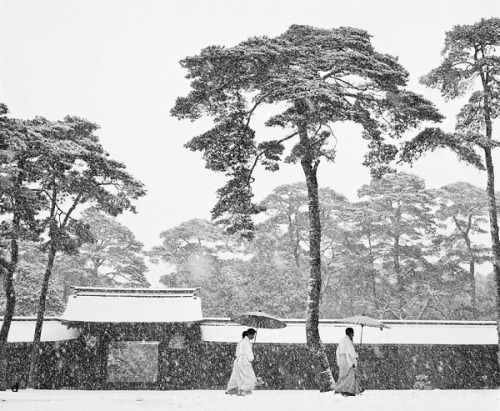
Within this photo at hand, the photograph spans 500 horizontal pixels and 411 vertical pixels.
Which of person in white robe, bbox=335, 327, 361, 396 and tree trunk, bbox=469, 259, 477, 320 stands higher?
tree trunk, bbox=469, 259, 477, 320

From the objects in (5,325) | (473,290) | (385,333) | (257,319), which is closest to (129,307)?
(5,325)

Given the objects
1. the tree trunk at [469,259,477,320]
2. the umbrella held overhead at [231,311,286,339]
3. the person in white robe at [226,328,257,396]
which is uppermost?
the tree trunk at [469,259,477,320]

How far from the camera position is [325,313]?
3011cm

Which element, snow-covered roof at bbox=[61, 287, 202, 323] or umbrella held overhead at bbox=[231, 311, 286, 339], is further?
snow-covered roof at bbox=[61, 287, 202, 323]

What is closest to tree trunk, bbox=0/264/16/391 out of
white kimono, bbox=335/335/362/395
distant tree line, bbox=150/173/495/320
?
white kimono, bbox=335/335/362/395

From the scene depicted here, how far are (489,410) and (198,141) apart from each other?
912cm

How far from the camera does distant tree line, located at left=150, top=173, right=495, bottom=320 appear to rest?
27.5 m

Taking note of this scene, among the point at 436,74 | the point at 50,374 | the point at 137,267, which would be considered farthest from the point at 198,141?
the point at 137,267

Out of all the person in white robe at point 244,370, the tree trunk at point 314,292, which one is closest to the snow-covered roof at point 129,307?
the tree trunk at point 314,292

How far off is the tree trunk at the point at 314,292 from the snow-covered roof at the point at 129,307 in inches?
247

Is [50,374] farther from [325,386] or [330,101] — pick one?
[330,101]

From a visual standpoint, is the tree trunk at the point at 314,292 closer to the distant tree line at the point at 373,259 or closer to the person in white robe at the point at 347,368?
the person in white robe at the point at 347,368

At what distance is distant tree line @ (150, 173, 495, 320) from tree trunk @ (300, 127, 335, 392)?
45.2 ft

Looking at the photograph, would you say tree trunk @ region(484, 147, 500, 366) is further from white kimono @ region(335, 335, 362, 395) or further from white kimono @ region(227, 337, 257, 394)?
white kimono @ region(227, 337, 257, 394)
